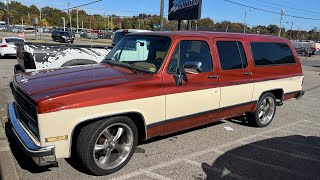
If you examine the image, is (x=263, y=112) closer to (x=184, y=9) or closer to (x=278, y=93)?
(x=278, y=93)

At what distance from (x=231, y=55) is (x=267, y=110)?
1.90 m

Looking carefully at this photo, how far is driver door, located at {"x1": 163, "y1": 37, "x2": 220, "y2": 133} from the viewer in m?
4.52

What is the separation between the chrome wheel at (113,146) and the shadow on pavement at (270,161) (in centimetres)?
115

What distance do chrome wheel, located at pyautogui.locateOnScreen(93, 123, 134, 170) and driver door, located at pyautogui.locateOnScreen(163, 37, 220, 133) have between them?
0.67 meters

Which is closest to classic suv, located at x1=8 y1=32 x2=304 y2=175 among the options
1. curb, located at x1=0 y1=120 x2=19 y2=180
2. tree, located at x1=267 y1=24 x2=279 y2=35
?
curb, located at x1=0 y1=120 x2=19 y2=180

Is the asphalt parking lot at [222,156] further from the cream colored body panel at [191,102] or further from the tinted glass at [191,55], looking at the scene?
the tinted glass at [191,55]

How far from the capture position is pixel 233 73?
548 centimetres

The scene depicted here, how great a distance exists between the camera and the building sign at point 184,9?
18.4 m

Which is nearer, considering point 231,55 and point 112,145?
point 112,145

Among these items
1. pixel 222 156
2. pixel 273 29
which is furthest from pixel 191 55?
pixel 273 29

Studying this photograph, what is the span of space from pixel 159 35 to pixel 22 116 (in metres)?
2.34

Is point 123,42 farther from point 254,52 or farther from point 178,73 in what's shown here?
point 254,52

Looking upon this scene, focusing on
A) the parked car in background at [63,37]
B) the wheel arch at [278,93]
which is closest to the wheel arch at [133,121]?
the wheel arch at [278,93]

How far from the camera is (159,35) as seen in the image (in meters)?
4.96
